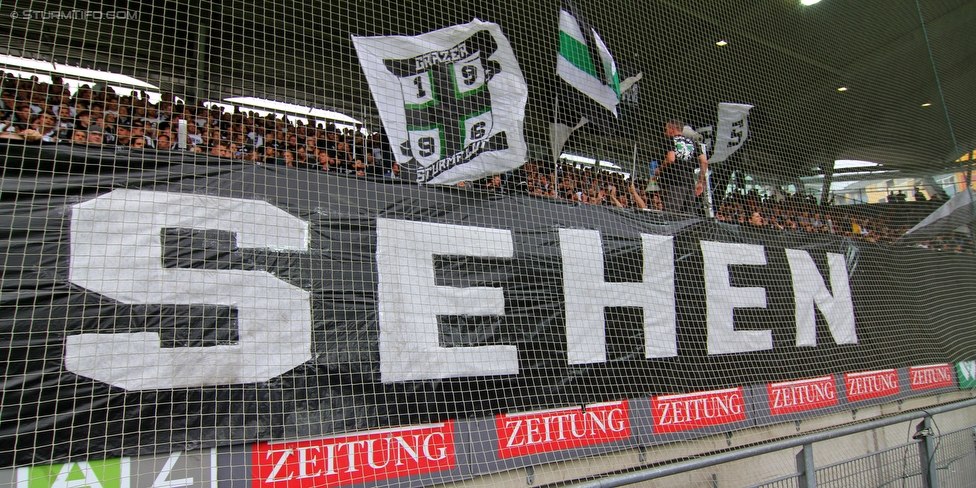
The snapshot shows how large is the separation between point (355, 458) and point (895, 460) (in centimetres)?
415

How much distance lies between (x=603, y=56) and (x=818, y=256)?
3.97 m

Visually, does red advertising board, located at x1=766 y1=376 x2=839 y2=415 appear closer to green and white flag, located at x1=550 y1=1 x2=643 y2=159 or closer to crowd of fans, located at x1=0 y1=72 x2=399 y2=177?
green and white flag, located at x1=550 y1=1 x2=643 y2=159

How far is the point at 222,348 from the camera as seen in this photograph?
12.1ft

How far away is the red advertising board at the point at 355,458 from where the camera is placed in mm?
3928

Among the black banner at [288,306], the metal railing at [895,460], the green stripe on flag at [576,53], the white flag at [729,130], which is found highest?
the green stripe on flag at [576,53]

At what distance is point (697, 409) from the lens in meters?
6.03

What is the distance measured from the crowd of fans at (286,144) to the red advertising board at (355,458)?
2168mm

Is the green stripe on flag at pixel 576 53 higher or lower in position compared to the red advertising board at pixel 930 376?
higher

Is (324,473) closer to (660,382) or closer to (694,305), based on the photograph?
(660,382)

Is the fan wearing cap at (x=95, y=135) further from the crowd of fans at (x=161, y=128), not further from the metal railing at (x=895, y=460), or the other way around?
the metal railing at (x=895, y=460)

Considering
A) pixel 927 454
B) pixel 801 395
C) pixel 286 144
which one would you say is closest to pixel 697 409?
pixel 801 395

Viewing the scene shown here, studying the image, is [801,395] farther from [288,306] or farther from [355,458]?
[288,306]

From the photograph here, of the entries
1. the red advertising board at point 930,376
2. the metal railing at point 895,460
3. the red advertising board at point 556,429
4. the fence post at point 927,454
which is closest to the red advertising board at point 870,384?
the red advertising board at point 930,376
